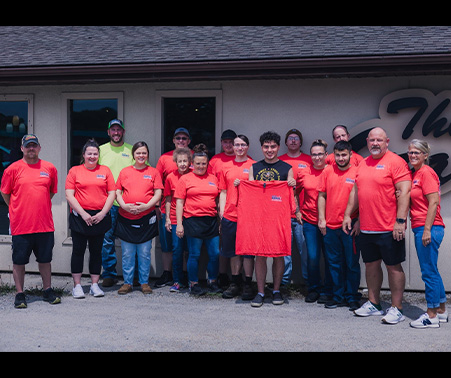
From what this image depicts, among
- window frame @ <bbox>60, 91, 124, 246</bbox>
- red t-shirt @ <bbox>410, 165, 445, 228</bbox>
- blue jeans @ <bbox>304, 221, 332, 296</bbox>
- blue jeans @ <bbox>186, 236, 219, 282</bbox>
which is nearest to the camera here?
red t-shirt @ <bbox>410, 165, 445, 228</bbox>

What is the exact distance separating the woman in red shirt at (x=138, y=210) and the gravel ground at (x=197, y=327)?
0.42m

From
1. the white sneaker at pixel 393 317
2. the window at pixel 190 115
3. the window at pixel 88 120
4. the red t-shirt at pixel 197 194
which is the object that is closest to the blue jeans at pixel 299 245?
the red t-shirt at pixel 197 194

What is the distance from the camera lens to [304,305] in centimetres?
622

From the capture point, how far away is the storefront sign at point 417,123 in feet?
22.1

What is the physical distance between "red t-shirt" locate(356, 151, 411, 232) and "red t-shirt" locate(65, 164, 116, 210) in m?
3.14

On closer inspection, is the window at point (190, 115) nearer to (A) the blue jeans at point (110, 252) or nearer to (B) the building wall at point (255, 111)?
(B) the building wall at point (255, 111)

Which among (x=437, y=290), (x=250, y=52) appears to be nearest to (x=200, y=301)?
(x=437, y=290)

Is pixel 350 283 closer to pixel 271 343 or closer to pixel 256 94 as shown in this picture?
pixel 271 343

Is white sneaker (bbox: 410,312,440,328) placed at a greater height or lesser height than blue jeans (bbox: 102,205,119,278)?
lesser

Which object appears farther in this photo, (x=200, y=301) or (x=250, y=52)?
(x=250, y=52)

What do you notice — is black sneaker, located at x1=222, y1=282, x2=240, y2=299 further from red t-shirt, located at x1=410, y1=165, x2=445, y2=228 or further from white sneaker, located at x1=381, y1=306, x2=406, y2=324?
red t-shirt, located at x1=410, y1=165, x2=445, y2=228

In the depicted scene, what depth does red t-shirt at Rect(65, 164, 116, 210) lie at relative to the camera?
640cm

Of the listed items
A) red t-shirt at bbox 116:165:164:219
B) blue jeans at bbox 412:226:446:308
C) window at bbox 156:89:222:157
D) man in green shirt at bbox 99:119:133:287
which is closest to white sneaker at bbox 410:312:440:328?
blue jeans at bbox 412:226:446:308

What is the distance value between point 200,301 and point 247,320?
972 mm
